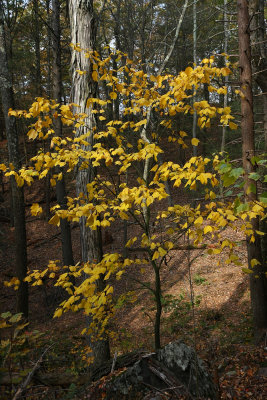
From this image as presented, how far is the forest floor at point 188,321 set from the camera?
12.6 feet

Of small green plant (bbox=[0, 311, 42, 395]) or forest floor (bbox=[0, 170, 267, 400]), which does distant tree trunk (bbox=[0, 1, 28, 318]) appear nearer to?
forest floor (bbox=[0, 170, 267, 400])

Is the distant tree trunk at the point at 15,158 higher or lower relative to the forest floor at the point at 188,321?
higher

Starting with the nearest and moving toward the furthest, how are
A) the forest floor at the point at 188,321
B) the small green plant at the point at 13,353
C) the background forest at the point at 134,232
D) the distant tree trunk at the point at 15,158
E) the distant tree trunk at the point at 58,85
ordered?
1. the small green plant at the point at 13,353
2. the background forest at the point at 134,232
3. the forest floor at the point at 188,321
4. the distant tree trunk at the point at 15,158
5. the distant tree trunk at the point at 58,85

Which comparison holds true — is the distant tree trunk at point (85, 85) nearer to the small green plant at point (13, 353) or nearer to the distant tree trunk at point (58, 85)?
the small green plant at point (13, 353)

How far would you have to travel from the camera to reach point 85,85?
417 cm

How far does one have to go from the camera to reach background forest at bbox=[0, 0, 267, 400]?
2.69 meters

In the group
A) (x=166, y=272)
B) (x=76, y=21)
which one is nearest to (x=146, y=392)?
(x=76, y=21)

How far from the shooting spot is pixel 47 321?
30.8 feet

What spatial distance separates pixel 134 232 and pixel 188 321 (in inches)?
246

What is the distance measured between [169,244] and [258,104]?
12300 millimetres

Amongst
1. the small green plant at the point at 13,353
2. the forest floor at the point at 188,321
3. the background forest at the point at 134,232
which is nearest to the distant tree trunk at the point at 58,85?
the background forest at the point at 134,232

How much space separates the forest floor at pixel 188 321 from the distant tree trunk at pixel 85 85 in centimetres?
74

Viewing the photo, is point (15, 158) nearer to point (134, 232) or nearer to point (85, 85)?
point (85, 85)

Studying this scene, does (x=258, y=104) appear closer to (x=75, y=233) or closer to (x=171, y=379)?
(x=75, y=233)
